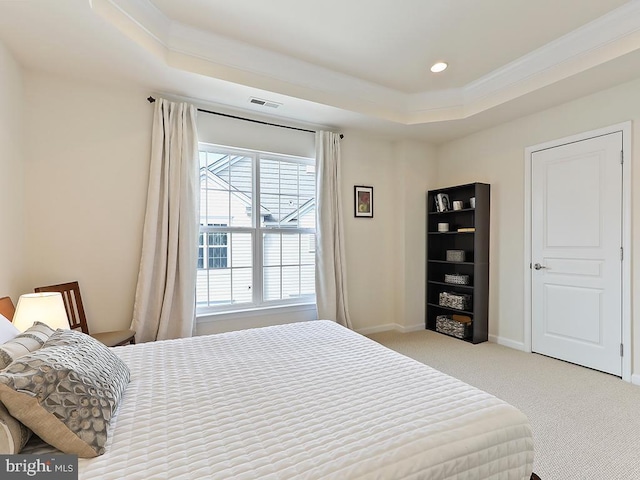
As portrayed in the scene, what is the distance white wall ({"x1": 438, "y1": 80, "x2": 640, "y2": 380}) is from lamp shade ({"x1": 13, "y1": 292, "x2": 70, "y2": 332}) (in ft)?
13.6

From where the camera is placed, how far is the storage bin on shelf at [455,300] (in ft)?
13.0

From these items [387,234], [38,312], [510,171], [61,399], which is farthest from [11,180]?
[510,171]

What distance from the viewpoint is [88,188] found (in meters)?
2.80

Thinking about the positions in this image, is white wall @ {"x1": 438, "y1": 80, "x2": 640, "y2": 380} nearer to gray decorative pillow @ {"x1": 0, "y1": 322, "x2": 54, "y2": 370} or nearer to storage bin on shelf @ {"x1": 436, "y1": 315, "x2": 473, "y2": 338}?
storage bin on shelf @ {"x1": 436, "y1": 315, "x2": 473, "y2": 338}

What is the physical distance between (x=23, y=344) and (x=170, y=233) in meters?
1.83

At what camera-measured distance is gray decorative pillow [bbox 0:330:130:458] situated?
946mm

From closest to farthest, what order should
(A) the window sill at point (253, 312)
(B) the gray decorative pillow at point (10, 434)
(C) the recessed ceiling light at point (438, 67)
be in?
(B) the gray decorative pillow at point (10, 434)
(C) the recessed ceiling light at point (438, 67)
(A) the window sill at point (253, 312)

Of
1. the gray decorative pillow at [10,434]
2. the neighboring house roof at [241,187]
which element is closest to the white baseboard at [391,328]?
the neighboring house roof at [241,187]

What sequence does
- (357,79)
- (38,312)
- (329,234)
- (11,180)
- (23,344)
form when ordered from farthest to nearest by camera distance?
A: 1. (329,234)
2. (357,79)
3. (11,180)
4. (38,312)
5. (23,344)

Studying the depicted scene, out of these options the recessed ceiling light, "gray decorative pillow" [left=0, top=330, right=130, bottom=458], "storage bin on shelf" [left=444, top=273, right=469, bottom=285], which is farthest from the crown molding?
"gray decorative pillow" [left=0, top=330, right=130, bottom=458]

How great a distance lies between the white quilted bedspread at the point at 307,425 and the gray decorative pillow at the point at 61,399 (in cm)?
8

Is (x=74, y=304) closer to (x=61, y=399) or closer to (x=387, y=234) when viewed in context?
(x=61, y=399)

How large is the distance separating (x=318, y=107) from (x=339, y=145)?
2.40 ft

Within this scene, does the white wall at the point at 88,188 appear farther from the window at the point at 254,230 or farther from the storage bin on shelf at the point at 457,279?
the storage bin on shelf at the point at 457,279
